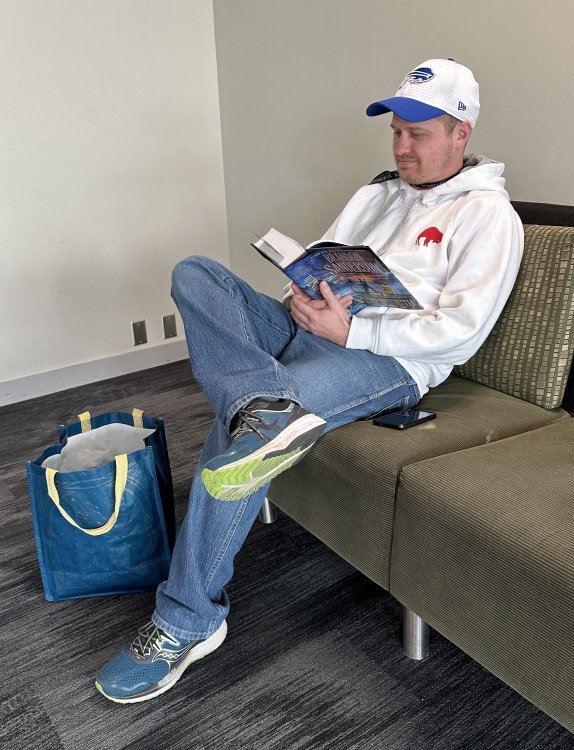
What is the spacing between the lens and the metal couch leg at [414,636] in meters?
1.38

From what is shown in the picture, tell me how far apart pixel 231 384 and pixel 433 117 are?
819mm

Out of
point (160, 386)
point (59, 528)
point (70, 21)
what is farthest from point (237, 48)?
point (59, 528)

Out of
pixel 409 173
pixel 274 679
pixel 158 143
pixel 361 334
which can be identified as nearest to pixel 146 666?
pixel 274 679

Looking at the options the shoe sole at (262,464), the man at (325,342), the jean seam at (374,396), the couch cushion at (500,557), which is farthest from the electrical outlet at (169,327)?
the couch cushion at (500,557)

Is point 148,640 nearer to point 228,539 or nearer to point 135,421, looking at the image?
point 228,539

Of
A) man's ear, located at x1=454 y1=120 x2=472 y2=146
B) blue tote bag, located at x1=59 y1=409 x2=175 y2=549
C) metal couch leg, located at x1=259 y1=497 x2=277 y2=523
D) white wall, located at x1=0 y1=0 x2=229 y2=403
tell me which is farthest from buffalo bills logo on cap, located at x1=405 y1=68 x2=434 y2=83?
white wall, located at x1=0 y1=0 x2=229 y2=403

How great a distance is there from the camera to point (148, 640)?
135cm

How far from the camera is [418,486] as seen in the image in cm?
126

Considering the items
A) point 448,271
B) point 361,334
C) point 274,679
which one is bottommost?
point 274,679

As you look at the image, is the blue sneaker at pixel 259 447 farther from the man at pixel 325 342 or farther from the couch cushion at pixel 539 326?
the couch cushion at pixel 539 326

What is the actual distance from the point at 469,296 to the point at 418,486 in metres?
0.48

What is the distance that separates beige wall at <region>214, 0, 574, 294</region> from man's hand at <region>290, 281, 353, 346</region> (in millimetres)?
785

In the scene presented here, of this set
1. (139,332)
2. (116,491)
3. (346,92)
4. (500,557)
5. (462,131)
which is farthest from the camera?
(139,332)

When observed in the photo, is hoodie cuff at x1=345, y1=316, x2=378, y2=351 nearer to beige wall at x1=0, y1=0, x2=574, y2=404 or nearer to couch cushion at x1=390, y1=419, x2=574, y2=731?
couch cushion at x1=390, y1=419, x2=574, y2=731
